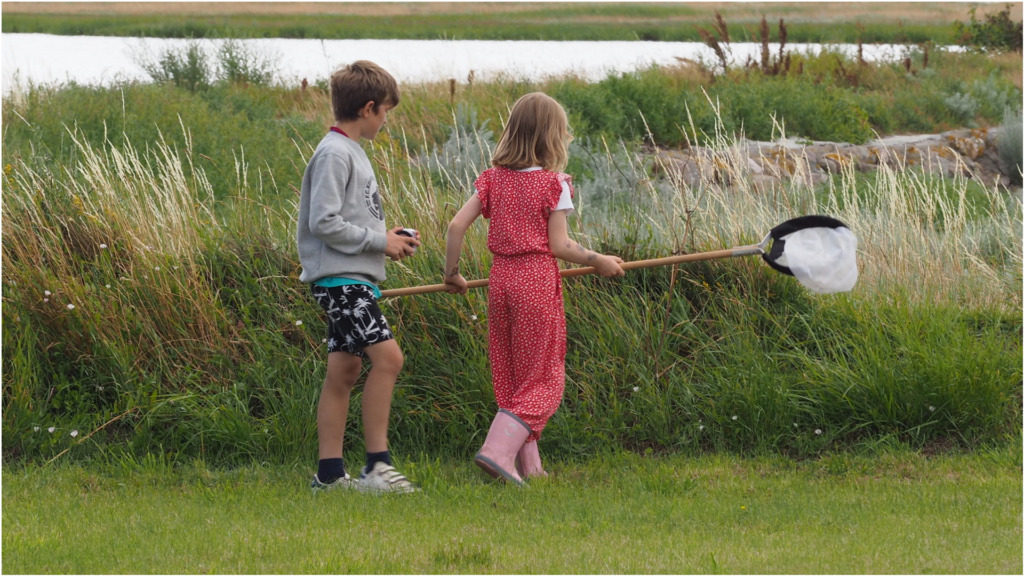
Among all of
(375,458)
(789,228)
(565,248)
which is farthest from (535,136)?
(375,458)

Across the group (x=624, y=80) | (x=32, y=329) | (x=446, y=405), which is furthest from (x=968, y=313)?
(x=624, y=80)

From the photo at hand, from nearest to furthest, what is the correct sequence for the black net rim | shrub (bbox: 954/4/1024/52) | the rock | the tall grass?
1. the black net rim
2. the tall grass
3. the rock
4. shrub (bbox: 954/4/1024/52)

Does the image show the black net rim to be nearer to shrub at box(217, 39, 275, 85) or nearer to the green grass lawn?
the green grass lawn

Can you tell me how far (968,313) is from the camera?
6.19 meters

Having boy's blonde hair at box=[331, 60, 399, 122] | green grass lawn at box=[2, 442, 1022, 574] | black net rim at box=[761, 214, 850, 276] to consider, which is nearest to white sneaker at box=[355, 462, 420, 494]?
green grass lawn at box=[2, 442, 1022, 574]

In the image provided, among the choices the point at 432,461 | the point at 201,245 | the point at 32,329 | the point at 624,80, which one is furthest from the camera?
the point at 624,80

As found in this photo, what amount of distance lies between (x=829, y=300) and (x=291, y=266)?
3003 millimetres

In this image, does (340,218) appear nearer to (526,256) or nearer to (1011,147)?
(526,256)

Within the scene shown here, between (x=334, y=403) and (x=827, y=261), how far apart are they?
88.4 inches

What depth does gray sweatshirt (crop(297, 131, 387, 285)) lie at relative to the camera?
4.54 metres

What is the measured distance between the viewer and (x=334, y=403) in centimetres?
486

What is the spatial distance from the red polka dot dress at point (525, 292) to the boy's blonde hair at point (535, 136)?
0.19 feet

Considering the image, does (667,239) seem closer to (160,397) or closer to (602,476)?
(602,476)

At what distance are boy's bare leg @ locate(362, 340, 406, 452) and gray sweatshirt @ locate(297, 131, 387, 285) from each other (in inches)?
12.2
